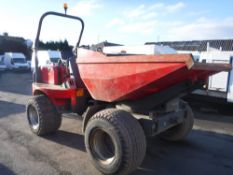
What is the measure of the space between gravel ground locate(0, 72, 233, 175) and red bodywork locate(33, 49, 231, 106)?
3.08 ft

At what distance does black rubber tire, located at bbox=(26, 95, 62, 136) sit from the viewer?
5.15m

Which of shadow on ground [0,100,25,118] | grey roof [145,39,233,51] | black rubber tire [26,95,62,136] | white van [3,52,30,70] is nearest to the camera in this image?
black rubber tire [26,95,62,136]

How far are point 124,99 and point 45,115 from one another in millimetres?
1971

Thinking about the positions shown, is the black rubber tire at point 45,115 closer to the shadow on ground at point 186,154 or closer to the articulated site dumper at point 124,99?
the articulated site dumper at point 124,99

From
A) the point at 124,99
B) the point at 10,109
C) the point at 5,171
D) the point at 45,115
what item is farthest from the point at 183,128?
the point at 10,109

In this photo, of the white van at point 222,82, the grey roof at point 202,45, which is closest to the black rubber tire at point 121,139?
the white van at point 222,82

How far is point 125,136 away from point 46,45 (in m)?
31.0

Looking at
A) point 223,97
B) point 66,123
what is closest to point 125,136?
point 66,123

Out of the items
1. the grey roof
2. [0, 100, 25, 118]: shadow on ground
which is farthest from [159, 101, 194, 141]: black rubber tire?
the grey roof

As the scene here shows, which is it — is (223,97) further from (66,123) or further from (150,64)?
(150,64)

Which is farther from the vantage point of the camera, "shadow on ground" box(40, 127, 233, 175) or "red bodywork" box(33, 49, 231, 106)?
"shadow on ground" box(40, 127, 233, 175)

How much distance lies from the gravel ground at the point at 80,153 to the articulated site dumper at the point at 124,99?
314mm

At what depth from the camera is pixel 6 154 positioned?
4465mm

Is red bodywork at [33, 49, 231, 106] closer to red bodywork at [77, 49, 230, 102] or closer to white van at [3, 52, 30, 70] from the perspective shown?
red bodywork at [77, 49, 230, 102]
